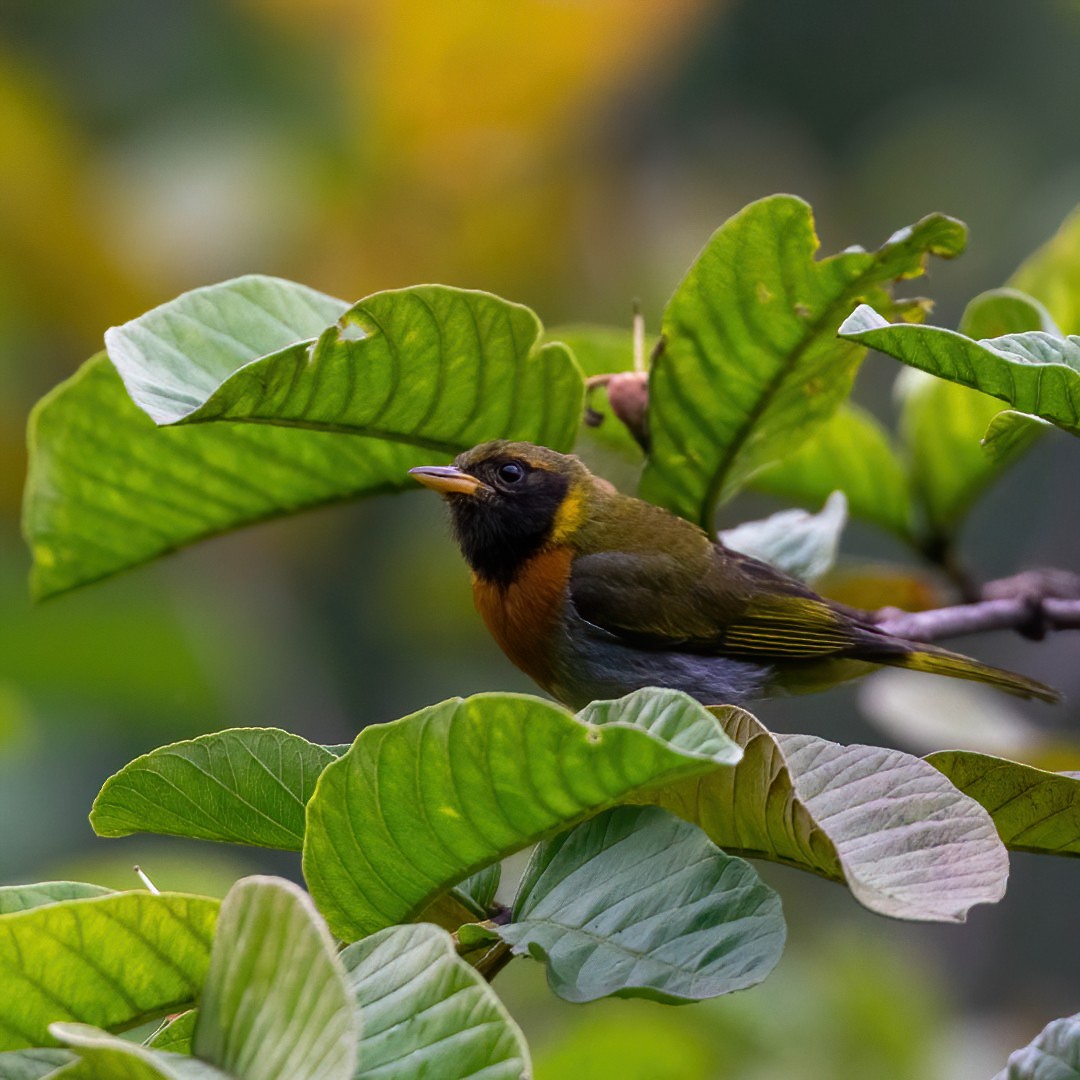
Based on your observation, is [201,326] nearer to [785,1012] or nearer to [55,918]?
[55,918]

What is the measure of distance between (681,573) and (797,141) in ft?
15.6

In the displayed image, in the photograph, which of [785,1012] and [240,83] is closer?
[785,1012]

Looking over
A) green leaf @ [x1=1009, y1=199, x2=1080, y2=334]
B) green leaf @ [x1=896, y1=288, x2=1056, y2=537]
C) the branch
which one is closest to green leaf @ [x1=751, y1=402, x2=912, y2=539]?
green leaf @ [x1=896, y1=288, x2=1056, y2=537]

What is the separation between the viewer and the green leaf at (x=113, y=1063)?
1.08 metres

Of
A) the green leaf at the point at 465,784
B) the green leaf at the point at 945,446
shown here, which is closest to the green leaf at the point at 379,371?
the green leaf at the point at 465,784

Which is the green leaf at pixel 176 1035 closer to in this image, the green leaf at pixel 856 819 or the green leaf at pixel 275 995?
the green leaf at pixel 275 995

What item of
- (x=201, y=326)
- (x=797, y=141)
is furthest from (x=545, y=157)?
(x=201, y=326)

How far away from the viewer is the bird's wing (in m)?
2.97

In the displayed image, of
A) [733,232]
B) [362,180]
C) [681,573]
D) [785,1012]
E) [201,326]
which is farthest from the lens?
[362,180]

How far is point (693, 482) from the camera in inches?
95.1

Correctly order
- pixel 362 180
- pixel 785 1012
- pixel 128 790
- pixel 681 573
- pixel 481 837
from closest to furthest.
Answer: pixel 481 837, pixel 128 790, pixel 681 573, pixel 785 1012, pixel 362 180

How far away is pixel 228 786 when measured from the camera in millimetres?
1504

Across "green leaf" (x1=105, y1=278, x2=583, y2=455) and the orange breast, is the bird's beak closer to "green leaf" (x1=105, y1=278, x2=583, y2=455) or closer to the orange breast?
"green leaf" (x1=105, y1=278, x2=583, y2=455)

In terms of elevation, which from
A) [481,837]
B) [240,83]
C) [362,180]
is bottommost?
[481,837]
